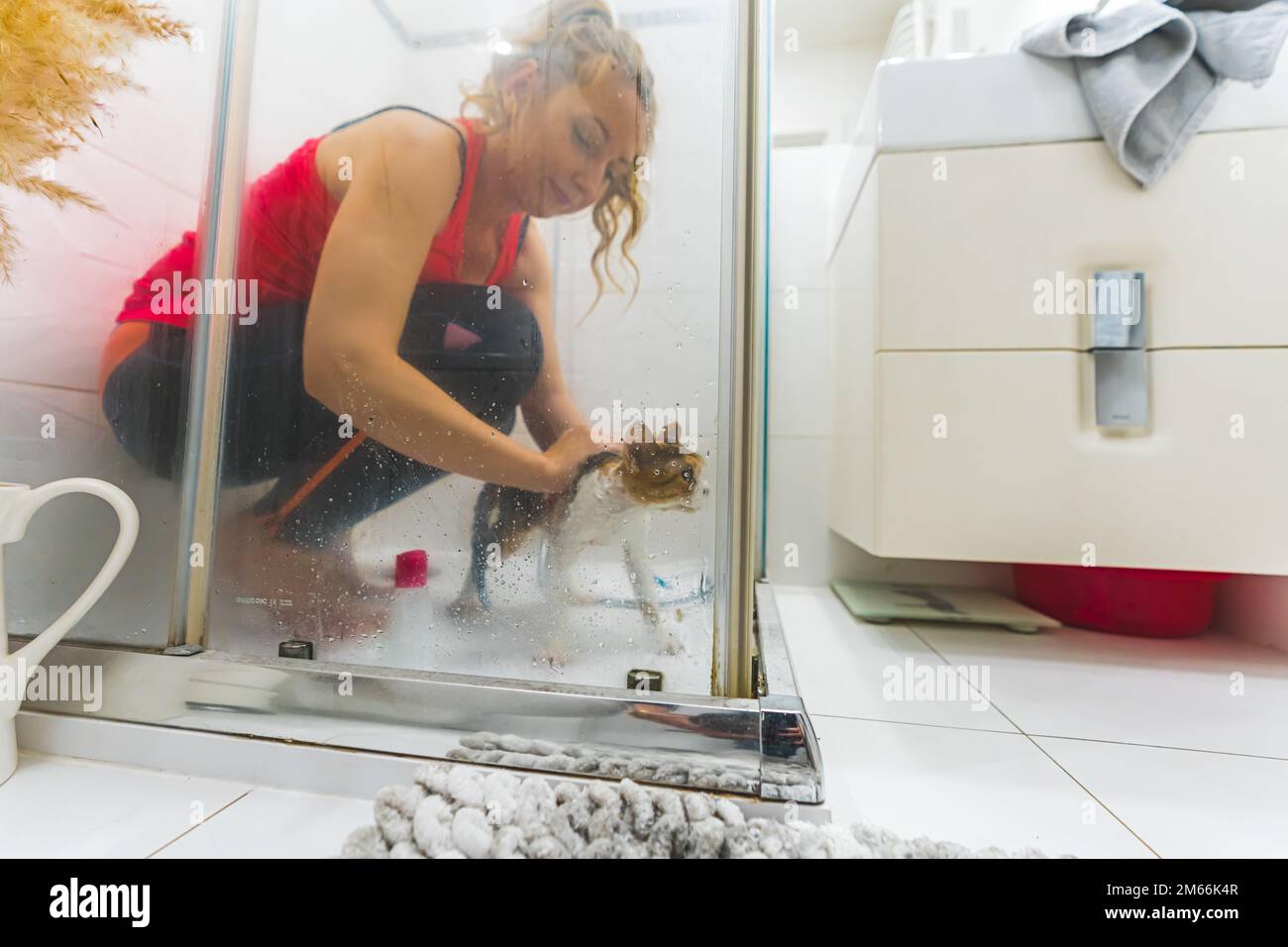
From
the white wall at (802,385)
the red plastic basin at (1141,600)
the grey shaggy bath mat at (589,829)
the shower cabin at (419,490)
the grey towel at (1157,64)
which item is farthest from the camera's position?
the white wall at (802,385)

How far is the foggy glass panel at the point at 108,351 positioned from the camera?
49 cm

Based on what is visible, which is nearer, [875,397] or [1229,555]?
[1229,555]

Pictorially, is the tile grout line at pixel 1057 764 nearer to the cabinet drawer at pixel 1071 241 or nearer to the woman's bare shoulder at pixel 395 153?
the cabinet drawer at pixel 1071 241

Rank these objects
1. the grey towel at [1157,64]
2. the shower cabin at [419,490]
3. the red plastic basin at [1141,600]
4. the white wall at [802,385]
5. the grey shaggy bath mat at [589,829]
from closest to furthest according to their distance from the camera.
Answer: the grey shaggy bath mat at [589,829] → the shower cabin at [419,490] → the grey towel at [1157,64] → the red plastic basin at [1141,600] → the white wall at [802,385]

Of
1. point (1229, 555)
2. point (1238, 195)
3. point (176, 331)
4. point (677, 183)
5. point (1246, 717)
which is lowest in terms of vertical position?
point (1246, 717)

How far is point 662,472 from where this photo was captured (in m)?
0.45

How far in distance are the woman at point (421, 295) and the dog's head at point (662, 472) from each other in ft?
0.11

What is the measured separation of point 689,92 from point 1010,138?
54 cm

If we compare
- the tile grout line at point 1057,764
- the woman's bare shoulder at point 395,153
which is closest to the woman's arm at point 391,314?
the woman's bare shoulder at point 395,153

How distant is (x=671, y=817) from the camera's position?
0.32 meters

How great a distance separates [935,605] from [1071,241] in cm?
57

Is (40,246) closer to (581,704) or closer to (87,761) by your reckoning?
(87,761)

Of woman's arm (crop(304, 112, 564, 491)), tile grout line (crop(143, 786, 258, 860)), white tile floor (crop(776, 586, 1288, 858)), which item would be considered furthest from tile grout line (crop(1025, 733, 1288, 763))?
tile grout line (crop(143, 786, 258, 860))
